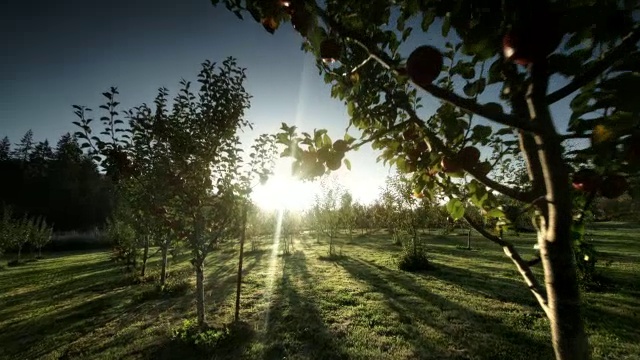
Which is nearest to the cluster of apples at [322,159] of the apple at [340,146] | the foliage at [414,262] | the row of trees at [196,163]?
the apple at [340,146]

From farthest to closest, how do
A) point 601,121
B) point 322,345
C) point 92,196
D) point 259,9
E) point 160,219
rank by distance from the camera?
point 92,196 < point 160,219 < point 322,345 < point 259,9 < point 601,121

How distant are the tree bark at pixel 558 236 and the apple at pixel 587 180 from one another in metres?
0.53

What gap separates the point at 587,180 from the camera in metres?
1.27

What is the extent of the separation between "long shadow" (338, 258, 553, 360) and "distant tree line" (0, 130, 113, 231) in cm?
5422

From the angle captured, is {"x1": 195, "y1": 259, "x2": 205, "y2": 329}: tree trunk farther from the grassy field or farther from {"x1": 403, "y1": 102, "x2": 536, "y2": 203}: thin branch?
{"x1": 403, "y1": 102, "x2": 536, "y2": 203}: thin branch

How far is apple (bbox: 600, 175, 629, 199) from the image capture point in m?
1.24

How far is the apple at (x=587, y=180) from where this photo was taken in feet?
4.08

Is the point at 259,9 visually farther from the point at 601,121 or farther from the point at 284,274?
the point at 284,274

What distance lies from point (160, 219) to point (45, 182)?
68994mm

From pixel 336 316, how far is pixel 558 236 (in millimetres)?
7753

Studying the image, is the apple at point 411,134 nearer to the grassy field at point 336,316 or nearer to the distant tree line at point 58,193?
the grassy field at point 336,316

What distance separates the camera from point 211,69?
20.8 ft

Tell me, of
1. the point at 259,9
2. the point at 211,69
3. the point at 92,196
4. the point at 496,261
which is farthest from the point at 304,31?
the point at 92,196

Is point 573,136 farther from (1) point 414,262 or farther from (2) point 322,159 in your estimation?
(1) point 414,262
